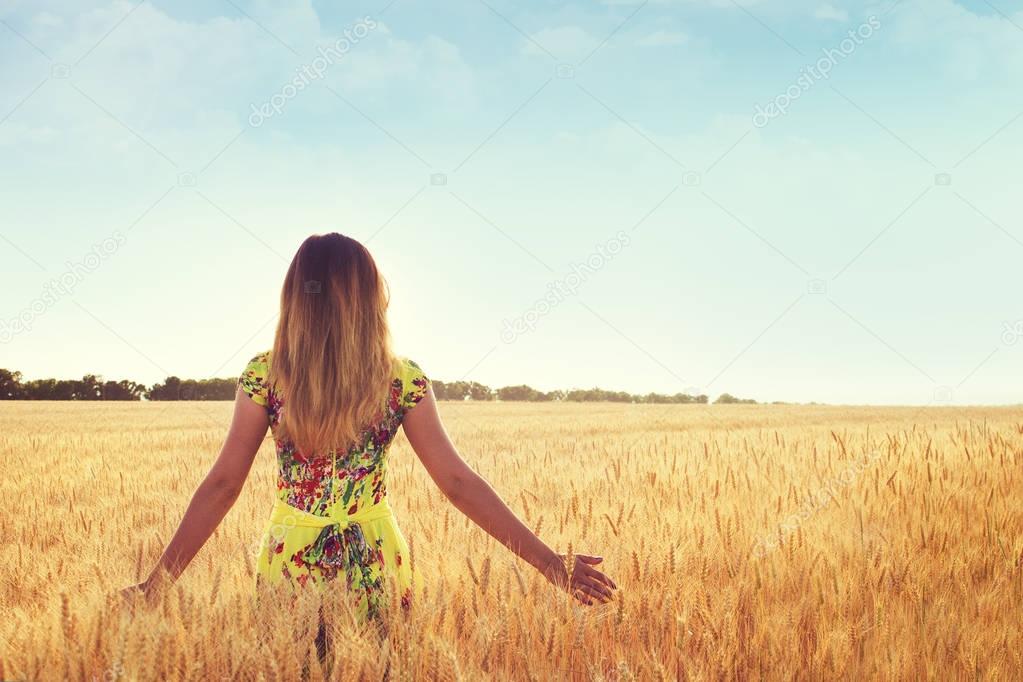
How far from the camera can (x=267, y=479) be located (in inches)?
266

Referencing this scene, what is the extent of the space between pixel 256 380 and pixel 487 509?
0.91 meters

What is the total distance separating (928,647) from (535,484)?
131 inches

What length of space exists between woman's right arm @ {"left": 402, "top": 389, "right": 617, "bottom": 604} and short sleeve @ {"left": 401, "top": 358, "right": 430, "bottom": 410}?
0.8 inches

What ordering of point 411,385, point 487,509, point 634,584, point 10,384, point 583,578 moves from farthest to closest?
point 10,384, point 634,584, point 411,385, point 487,509, point 583,578

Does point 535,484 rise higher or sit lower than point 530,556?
higher

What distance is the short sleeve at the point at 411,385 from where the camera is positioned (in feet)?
8.52

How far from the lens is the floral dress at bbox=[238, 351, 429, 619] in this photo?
251cm

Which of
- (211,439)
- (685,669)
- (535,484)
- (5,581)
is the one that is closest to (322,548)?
(685,669)

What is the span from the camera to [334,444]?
8.21 ft

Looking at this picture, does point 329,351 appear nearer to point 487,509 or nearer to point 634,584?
Result: point 487,509

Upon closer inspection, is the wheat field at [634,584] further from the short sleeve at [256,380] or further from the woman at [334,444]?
the short sleeve at [256,380]

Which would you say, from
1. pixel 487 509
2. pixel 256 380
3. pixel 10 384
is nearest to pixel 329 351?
pixel 256 380

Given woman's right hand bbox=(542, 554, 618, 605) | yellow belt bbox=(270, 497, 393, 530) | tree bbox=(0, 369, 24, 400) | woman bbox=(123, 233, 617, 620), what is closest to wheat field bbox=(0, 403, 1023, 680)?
woman's right hand bbox=(542, 554, 618, 605)

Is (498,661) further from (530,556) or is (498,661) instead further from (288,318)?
(288,318)
